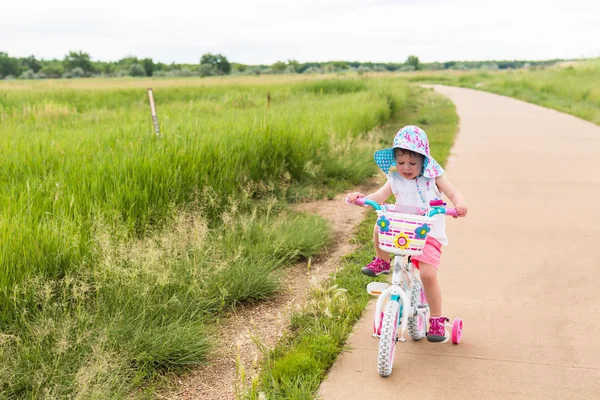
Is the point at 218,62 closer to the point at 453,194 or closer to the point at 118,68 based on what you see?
the point at 118,68

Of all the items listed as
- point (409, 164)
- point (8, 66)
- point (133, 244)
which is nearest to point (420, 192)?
point (409, 164)

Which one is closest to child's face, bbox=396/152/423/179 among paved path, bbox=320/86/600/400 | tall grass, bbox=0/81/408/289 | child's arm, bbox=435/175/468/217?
child's arm, bbox=435/175/468/217

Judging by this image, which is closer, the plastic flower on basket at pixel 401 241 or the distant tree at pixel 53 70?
the plastic flower on basket at pixel 401 241

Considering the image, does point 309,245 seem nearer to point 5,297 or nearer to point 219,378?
point 219,378

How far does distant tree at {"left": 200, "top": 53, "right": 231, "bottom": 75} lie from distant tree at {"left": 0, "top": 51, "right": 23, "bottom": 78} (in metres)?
32.1

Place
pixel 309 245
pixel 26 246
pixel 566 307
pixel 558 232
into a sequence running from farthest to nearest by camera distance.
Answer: pixel 558 232 < pixel 309 245 < pixel 566 307 < pixel 26 246

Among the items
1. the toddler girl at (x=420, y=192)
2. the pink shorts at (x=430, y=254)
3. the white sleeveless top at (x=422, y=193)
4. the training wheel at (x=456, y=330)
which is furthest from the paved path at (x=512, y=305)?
the white sleeveless top at (x=422, y=193)

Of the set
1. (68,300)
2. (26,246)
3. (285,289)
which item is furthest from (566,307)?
(26,246)

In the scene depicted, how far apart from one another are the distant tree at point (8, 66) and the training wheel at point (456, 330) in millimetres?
75063

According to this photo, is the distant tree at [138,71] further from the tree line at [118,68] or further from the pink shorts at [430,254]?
the pink shorts at [430,254]

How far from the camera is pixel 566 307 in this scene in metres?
→ 4.82

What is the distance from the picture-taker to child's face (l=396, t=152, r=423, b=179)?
3.97 meters

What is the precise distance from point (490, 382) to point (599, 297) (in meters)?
1.79

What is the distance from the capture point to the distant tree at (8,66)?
7044 centimetres
